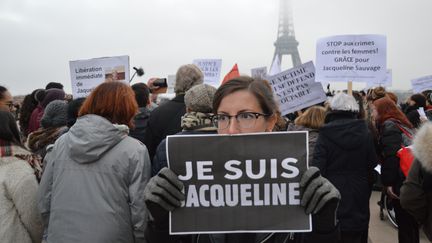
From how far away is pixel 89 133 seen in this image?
9.23 ft

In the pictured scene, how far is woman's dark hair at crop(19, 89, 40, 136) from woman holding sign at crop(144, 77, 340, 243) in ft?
17.0

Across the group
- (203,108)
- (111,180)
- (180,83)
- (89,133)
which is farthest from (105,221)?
(180,83)

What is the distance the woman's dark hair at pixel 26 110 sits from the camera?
638cm

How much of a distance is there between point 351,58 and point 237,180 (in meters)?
5.11

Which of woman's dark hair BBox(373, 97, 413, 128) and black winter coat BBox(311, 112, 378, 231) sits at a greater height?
woman's dark hair BBox(373, 97, 413, 128)

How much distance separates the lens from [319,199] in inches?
65.2

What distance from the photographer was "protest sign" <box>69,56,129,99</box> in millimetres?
6398

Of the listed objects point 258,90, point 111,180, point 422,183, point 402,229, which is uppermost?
point 258,90

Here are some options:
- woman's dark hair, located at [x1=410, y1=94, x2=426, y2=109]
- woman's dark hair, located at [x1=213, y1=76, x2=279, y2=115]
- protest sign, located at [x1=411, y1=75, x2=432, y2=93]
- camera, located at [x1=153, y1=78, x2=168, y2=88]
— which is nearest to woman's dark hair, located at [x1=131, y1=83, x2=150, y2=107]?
camera, located at [x1=153, y1=78, x2=168, y2=88]

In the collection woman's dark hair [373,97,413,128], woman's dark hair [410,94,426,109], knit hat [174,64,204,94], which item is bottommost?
woman's dark hair [410,94,426,109]

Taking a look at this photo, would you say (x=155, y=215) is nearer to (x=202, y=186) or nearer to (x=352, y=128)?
(x=202, y=186)

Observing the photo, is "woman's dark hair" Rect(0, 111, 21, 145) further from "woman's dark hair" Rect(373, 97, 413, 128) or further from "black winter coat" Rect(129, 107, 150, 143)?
"woman's dark hair" Rect(373, 97, 413, 128)

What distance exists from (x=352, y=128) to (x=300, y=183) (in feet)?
9.24

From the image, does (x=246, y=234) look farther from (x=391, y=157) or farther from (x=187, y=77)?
(x=391, y=157)
